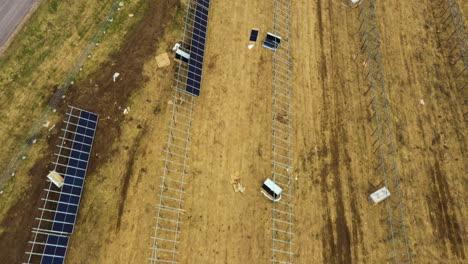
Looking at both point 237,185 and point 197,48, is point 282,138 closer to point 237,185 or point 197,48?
point 237,185

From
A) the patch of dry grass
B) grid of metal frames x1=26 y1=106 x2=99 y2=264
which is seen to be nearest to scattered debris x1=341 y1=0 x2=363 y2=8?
the patch of dry grass

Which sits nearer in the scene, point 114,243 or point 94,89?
point 114,243

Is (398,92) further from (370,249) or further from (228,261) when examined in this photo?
(228,261)

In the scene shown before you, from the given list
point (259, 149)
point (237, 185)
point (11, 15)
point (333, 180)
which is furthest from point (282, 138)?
point (11, 15)

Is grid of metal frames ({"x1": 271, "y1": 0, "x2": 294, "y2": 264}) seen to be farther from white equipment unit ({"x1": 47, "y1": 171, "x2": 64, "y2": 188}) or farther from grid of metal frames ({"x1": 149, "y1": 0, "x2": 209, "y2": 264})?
white equipment unit ({"x1": 47, "y1": 171, "x2": 64, "y2": 188})

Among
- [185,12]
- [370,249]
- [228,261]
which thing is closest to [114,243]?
[228,261]

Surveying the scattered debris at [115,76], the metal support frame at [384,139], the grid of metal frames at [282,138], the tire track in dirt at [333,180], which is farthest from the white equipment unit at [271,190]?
the scattered debris at [115,76]
